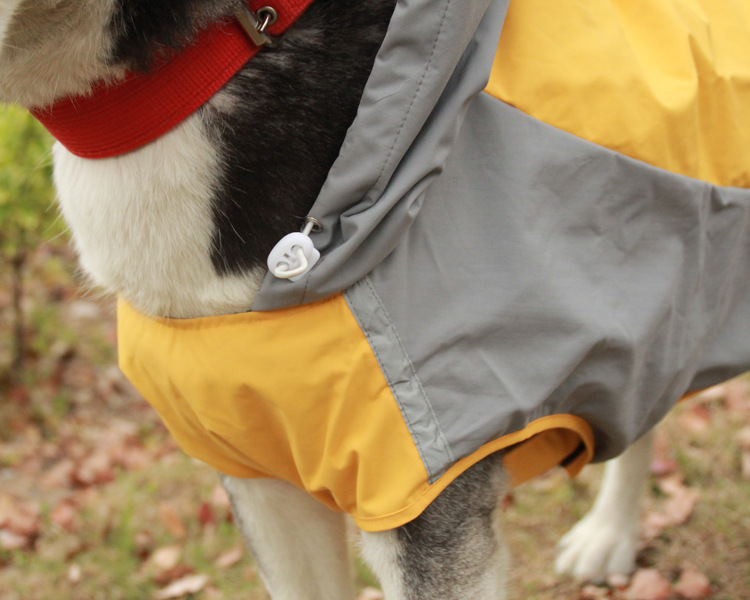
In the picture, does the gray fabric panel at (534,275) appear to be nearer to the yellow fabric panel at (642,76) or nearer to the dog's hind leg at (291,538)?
the yellow fabric panel at (642,76)

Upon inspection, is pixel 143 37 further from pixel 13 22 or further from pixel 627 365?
pixel 627 365

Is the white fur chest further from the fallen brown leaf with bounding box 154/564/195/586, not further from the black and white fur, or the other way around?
the fallen brown leaf with bounding box 154/564/195/586

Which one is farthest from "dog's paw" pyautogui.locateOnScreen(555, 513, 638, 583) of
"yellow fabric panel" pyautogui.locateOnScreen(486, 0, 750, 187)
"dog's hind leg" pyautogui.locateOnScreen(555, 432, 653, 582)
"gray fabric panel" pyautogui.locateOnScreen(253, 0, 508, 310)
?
"gray fabric panel" pyautogui.locateOnScreen(253, 0, 508, 310)

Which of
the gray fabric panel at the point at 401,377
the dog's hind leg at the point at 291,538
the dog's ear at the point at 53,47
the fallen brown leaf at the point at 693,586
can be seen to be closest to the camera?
the dog's ear at the point at 53,47

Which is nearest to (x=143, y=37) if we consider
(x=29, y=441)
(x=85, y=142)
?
(x=85, y=142)

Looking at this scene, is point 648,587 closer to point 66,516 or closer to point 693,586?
point 693,586

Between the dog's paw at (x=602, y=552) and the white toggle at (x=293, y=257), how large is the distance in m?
1.72

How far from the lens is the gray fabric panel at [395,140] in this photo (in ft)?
3.95

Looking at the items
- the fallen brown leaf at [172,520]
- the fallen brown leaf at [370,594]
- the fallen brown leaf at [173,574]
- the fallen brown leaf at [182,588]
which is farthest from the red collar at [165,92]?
the fallen brown leaf at [172,520]

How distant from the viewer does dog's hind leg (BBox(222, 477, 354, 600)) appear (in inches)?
67.6

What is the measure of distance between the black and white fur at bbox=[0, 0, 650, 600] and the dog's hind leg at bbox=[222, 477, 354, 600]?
32 centimetres

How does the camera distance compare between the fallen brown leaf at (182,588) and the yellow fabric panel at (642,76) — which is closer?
the yellow fabric panel at (642,76)

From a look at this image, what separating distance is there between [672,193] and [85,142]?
3.37 ft

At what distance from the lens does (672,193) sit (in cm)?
149
